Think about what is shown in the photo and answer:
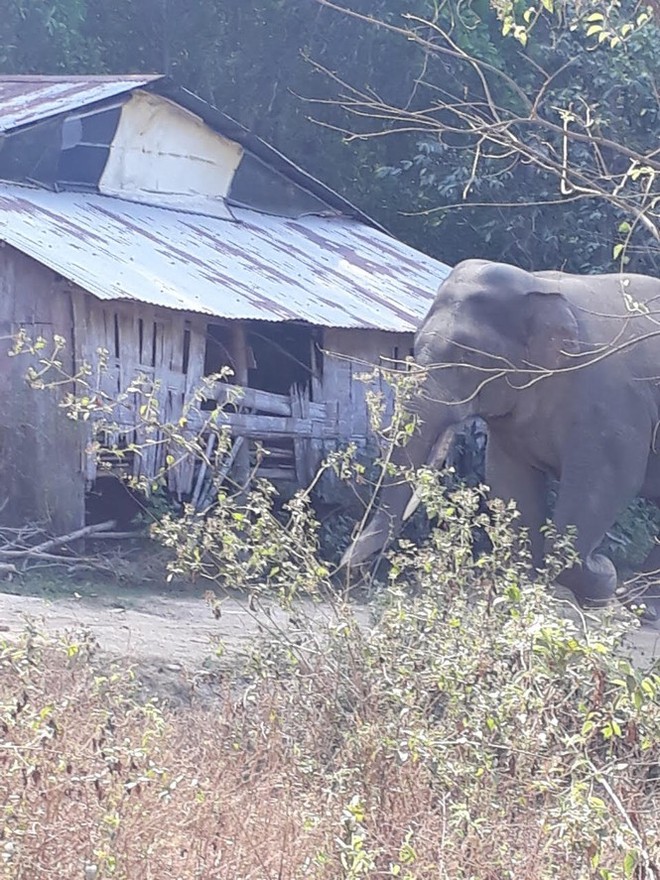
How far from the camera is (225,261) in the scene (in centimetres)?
1269

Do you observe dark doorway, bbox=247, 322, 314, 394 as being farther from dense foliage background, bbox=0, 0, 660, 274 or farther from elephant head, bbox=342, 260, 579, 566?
elephant head, bbox=342, 260, 579, 566

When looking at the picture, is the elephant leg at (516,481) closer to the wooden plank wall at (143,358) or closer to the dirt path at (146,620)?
the dirt path at (146,620)

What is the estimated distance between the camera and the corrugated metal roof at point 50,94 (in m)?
12.5

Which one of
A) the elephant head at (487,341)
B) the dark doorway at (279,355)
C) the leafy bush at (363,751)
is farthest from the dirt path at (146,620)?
the dark doorway at (279,355)

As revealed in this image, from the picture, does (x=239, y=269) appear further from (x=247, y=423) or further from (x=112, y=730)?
(x=112, y=730)

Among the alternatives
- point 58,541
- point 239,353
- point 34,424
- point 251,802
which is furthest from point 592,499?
point 251,802

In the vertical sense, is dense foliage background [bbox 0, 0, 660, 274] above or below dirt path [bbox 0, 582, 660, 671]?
above

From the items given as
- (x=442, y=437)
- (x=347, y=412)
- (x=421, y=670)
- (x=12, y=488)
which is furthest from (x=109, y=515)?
(x=421, y=670)

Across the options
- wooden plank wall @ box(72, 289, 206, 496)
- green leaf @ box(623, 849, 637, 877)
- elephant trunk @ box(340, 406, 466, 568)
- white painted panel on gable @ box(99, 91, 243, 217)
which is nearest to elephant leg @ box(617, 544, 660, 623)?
elephant trunk @ box(340, 406, 466, 568)

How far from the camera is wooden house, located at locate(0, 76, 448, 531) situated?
10906 mm

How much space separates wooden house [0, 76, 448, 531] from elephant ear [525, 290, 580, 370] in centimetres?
130

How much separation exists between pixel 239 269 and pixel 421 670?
722 cm

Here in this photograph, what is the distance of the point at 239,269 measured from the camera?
41.2ft

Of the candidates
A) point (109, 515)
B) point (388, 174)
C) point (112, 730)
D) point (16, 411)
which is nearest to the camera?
point (112, 730)
